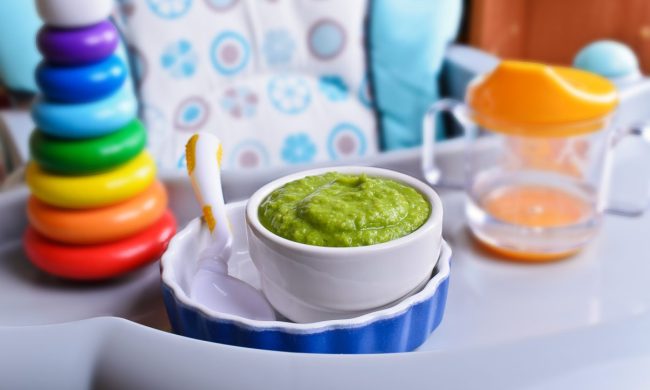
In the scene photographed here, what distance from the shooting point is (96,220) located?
0.49 meters

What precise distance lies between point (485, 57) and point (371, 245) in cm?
81

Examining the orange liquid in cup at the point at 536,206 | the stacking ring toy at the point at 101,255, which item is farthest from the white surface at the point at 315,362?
the orange liquid in cup at the point at 536,206

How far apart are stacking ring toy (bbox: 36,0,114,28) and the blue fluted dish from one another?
0.21 m

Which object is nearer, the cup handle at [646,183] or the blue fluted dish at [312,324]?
the blue fluted dish at [312,324]

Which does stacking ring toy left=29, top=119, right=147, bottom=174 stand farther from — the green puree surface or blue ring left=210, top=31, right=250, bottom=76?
blue ring left=210, top=31, right=250, bottom=76

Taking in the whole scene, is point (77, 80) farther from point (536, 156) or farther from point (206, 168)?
point (536, 156)

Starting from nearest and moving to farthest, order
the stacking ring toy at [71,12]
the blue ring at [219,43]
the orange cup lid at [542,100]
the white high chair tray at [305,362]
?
the white high chair tray at [305,362] → the stacking ring toy at [71,12] → the orange cup lid at [542,100] → the blue ring at [219,43]

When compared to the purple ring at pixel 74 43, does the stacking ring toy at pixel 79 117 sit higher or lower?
lower

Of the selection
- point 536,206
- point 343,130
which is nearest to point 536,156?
point 536,206

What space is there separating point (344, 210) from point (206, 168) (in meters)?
0.06

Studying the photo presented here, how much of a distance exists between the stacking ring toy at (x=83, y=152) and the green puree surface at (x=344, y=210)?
24 centimetres

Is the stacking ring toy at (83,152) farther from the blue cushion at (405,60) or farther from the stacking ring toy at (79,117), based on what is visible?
the blue cushion at (405,60)

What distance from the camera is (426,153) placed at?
602mm

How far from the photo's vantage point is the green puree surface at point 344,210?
0.91 feet
